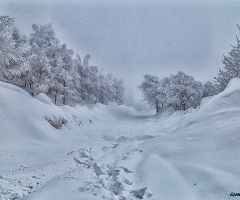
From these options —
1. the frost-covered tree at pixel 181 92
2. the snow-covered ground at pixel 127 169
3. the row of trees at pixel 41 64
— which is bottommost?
the snow-covered ground at pixel 127 169

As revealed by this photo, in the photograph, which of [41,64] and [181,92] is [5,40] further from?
[181,92]

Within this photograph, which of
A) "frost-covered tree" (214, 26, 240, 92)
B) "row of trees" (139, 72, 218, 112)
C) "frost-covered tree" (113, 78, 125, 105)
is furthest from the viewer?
"frost-covered tree" (113, 78, 125, 105)

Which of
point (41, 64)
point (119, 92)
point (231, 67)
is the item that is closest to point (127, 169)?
point (231, 67)

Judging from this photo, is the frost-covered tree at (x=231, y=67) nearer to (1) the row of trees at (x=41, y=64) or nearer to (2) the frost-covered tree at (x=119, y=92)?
(1) the row of trees at (x=41, y=64)

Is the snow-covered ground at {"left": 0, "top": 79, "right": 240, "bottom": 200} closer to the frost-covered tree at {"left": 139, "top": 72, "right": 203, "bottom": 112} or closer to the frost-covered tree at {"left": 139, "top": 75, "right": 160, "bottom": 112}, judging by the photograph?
the frost-covered tree at {"left": 139, "top": 72, "right": 203, "bottom": 112}

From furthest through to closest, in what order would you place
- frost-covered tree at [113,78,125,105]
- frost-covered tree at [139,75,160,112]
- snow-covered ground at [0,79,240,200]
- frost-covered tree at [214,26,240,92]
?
frost-covered tree at [113,78,125,105] → frost-covered tree at [139,75,160,112] → frost-covered tree at [214,26,240,92] → snow-covered ground at [0,79,240,200]

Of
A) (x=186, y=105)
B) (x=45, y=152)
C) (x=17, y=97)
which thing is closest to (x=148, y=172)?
(x=45, y=152)

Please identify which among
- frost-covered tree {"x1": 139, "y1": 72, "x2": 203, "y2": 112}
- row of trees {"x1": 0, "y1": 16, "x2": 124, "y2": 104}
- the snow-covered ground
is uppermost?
row of trees {"x1": 0, "y1": 16, "x2": 124, "y2": 104}

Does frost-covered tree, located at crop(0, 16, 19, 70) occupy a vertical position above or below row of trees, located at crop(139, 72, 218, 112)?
above

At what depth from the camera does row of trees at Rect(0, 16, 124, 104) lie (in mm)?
13305

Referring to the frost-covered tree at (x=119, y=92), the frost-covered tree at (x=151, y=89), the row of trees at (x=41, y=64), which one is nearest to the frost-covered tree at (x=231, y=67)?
the frost-covered tree at (x=151, y=89)

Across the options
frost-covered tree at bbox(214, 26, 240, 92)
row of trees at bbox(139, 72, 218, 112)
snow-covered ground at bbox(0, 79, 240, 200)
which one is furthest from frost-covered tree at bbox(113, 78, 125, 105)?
snow-covered ground at bbox(0, 79, 240, 200)

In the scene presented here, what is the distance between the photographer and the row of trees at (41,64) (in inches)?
524

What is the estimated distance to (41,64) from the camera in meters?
17.9
